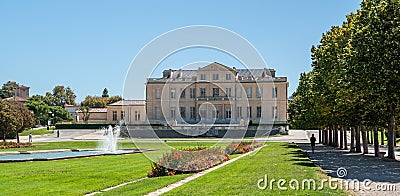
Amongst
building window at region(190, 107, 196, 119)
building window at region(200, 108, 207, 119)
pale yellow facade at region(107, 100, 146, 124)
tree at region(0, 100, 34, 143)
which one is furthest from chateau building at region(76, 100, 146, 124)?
tree at region(0, 100, 34, 143)

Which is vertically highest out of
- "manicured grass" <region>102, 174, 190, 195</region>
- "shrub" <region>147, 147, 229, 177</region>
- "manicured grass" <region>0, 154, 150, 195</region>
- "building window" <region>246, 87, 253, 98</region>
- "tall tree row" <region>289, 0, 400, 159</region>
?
"building window" <region>246, 87, 253, 98</region>

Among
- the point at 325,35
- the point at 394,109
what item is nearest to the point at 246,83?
the point at 325,35

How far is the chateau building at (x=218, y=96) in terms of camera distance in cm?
8831

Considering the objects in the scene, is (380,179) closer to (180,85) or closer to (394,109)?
(394,109)

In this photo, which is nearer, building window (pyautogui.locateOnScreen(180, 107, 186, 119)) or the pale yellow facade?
the pale yellow facade

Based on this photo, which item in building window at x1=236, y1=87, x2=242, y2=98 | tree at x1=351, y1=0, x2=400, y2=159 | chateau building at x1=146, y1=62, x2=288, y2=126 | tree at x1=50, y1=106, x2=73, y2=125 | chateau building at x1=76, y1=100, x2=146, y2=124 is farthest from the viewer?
tree at x1=50, y1=106, x2=73, y2=125

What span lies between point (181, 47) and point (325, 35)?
63.1 feet

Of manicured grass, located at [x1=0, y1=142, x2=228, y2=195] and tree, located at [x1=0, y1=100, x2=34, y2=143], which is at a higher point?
tree, located at [x1=0, y1=100, x2=34, y2=143]

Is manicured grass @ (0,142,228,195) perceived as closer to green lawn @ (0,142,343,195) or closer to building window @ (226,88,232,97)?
green lawn @ (0,142,343,195)

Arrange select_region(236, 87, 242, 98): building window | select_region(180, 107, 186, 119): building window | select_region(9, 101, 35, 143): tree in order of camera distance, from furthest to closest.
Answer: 1. select_region(180, 107, 186, 119): building window
2. select_region(236, 87, 242, 98): building window
3. select_region(9, 101, 35, 143): tree

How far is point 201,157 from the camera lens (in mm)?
22422

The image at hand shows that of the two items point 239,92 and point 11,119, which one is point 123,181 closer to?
point 11,119

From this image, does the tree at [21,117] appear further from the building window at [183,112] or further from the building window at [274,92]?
the building window at [274,92]

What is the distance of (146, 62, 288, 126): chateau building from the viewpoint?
290ft
